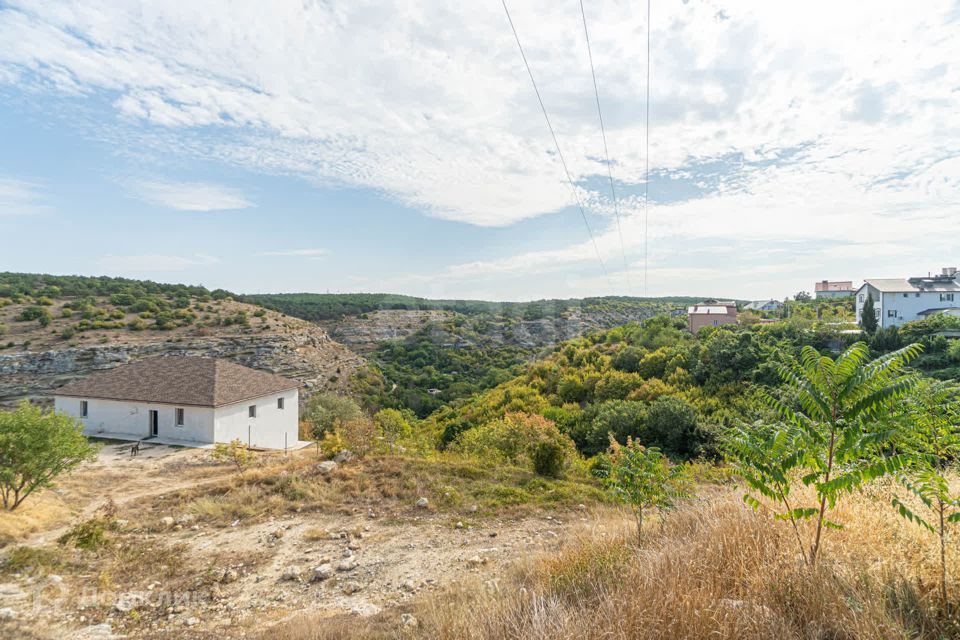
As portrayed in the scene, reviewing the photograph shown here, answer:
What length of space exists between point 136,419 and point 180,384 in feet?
6.31

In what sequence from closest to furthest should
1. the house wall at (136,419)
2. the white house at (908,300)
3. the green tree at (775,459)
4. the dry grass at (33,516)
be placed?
the green tree at (775,459), the dry grass at (33,516), the house wall at (136,419), the white house at (908,300)

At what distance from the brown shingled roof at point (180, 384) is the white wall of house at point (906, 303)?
49100 mm

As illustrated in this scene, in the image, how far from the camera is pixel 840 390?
267cm

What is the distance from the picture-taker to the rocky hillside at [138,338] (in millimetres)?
30234

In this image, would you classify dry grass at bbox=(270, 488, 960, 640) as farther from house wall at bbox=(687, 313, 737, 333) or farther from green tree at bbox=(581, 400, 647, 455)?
house wall at bbox=(687, 313, 737, 333)

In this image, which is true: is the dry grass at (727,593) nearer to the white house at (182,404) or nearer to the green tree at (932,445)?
the green tree at (932,445)

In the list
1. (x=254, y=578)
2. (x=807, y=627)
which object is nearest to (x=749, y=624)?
(x=807, y=627)

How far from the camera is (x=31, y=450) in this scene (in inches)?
294

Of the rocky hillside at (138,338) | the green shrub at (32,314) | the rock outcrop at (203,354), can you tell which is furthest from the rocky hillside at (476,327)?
the green shrub at (32,314)

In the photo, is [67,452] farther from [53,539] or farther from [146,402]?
[146,402]

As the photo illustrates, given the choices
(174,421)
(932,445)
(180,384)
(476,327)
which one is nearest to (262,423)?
(174,421)

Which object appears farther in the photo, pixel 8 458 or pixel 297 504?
pixel 297 504

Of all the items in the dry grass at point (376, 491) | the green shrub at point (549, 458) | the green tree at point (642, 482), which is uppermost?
the green tree at point (642, 482)

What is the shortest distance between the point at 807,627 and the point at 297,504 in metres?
8.25
